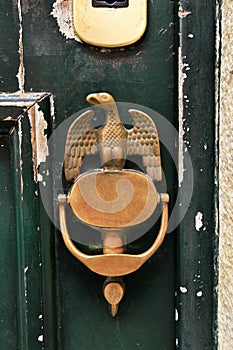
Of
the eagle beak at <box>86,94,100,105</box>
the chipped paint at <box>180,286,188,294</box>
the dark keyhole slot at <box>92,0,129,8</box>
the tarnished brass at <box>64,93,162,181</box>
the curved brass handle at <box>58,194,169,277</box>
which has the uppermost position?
the dark keyhole slot at <box>92,0,129,8</box>

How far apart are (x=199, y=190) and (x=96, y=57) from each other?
0.22 m

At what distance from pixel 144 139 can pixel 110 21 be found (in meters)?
0.15

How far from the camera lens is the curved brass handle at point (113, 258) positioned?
0.70m

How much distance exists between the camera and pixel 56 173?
0.73 m

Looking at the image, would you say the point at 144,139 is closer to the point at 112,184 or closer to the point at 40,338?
the point at 112,184

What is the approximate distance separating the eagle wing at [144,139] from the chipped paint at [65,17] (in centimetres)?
13

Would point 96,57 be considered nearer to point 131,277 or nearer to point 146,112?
point 146,112

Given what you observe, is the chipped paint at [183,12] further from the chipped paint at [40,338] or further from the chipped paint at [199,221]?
the chipped paint at [40,338]

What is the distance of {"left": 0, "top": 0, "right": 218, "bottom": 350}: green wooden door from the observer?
0.71 metres

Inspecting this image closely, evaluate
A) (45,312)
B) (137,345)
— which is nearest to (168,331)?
(137,345)

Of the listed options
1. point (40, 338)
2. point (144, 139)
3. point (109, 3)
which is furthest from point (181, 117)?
point (40, 338)

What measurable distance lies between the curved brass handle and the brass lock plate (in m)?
0.21

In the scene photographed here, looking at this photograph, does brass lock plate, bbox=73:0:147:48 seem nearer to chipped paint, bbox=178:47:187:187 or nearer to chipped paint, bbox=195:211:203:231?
chipped paint, bbox=178:47:187:187

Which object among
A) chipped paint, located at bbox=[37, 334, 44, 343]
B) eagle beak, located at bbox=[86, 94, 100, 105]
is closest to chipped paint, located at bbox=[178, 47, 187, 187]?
eagle beak, located at bbox=[86, 94, 100, 105]
